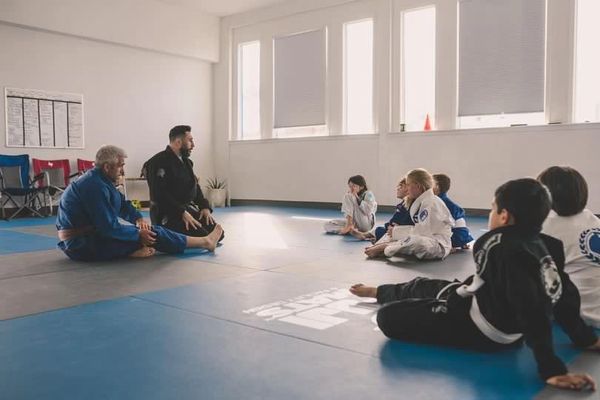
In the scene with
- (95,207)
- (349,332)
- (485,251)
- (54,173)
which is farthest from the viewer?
(54,173)

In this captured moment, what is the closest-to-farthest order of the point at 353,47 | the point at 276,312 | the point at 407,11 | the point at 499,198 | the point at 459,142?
the point at 499,198
the point at 276,312
the point at 459,142
the point at 407,11
the point at 353,47

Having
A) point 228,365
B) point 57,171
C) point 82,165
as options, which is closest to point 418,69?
point 82,165

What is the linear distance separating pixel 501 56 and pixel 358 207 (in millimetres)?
4149


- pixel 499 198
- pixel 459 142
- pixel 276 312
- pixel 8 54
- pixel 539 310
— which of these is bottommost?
pixel 276 312

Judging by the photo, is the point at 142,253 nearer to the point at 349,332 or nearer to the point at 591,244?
the point at 349,332

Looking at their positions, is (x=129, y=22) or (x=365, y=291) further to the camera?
(x=129, y=22)

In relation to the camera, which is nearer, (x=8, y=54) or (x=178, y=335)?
(x=178, y=335)

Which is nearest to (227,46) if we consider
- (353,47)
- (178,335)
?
(353,47)

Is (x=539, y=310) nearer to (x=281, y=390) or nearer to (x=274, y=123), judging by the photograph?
(x=281, y=390)

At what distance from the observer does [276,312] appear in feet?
8.94

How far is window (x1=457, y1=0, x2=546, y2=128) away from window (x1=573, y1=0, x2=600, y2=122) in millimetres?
471

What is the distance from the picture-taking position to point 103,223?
411cm

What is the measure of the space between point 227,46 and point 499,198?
1103 cm

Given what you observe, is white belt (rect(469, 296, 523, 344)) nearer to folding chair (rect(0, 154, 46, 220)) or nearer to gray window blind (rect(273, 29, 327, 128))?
folding chair (rect(0, 154, 46, 220))
